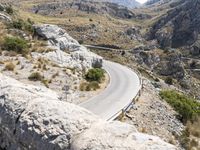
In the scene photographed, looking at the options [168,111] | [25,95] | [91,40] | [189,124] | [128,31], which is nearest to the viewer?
[25,95]

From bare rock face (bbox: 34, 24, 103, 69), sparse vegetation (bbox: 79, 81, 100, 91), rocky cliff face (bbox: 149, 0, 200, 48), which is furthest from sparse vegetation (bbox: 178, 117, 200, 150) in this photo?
rocky cliff face (bbox: 149, 0, 200, 48)

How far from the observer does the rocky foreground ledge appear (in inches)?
330

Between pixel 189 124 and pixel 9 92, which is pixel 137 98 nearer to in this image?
pixel 189 124

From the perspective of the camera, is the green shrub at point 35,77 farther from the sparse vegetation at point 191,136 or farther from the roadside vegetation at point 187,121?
the sparse vegetation at point 191,136

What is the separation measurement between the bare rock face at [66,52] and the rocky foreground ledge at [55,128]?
31268 millimetres

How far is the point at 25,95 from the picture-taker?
11078mm

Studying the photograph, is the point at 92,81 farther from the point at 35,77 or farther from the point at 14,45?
the point at 14,45

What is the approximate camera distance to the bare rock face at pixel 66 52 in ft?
142

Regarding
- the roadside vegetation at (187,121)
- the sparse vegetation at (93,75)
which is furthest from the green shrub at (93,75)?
the roadside vegetation at (187,121)

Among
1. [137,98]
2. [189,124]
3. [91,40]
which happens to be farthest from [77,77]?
[91,40]

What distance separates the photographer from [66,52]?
5006 centimetres

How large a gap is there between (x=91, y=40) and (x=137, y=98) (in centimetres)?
10052

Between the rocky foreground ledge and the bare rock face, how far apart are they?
3127cm

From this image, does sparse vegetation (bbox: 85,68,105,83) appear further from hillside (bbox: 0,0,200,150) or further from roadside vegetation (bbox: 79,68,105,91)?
hillside (bbox: 0,0,200,150)
